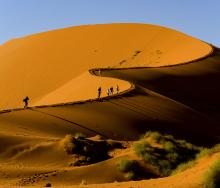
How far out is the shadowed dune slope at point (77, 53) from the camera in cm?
6166

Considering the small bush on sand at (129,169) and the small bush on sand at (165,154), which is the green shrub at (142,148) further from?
the small bush on sand at (129,169)

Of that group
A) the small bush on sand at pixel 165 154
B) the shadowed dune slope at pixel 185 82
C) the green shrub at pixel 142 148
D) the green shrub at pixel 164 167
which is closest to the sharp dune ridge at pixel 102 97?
the shadowed dune slope at pixel 185 82

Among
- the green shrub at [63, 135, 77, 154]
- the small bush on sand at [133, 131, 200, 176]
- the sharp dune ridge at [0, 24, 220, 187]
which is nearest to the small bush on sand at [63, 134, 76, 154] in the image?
the green shrub at [63, 135, 77, 154]

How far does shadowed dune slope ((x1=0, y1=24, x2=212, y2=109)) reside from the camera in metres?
61.7

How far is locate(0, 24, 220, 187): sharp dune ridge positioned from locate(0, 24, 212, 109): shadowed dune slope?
0.14 m

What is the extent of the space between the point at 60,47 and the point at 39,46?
3.55 m

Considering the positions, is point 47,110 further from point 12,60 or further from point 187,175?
point 12,60

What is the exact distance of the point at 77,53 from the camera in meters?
74.4

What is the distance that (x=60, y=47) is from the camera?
78.8m

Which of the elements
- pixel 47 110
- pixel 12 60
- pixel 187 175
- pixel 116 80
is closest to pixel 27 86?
pixel 12 60

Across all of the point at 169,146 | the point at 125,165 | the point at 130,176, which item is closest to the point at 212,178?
the point at 130,176

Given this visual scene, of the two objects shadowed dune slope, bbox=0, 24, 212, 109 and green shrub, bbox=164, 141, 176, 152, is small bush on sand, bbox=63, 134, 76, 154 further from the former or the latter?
shadowed dune slope, bbox=0, 24, 212, 109

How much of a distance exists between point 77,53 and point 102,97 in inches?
1639

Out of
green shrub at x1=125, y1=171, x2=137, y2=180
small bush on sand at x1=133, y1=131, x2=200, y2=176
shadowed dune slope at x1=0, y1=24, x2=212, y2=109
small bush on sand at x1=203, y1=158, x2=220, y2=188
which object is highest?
shadowed dune slope at x1=0, y1=24, x2=212, y2=109
